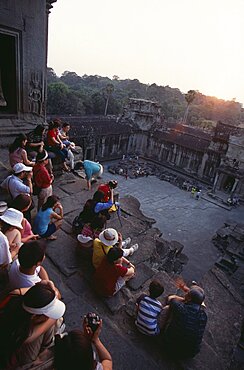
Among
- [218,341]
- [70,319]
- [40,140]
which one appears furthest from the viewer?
[40,140]

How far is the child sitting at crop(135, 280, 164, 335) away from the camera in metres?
3.64

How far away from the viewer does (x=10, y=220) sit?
3.36 metres

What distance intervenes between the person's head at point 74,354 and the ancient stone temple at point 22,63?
6.63 meters

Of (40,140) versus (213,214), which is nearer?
(40,140)

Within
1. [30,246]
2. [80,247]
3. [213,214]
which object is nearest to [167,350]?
[80,247]

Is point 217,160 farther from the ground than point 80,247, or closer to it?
closer to it

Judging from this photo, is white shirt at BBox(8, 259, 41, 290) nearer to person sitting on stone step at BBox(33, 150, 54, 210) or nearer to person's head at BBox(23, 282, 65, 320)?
person's head at BBox(23, 282, 65, 320)

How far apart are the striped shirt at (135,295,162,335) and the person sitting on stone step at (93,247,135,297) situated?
574 mm

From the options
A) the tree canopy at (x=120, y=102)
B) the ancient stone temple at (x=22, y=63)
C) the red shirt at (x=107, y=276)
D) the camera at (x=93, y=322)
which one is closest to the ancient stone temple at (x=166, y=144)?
the tree canopy at (x=120, y=102)

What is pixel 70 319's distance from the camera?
12.1 ft

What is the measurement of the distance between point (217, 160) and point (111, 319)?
26.1m

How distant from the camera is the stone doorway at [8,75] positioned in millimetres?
6891

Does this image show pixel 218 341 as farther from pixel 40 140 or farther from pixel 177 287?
pixel 40 140

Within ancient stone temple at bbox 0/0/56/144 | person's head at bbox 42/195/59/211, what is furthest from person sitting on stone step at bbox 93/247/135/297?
ancient stone temple at bbox 0/0/56/144
